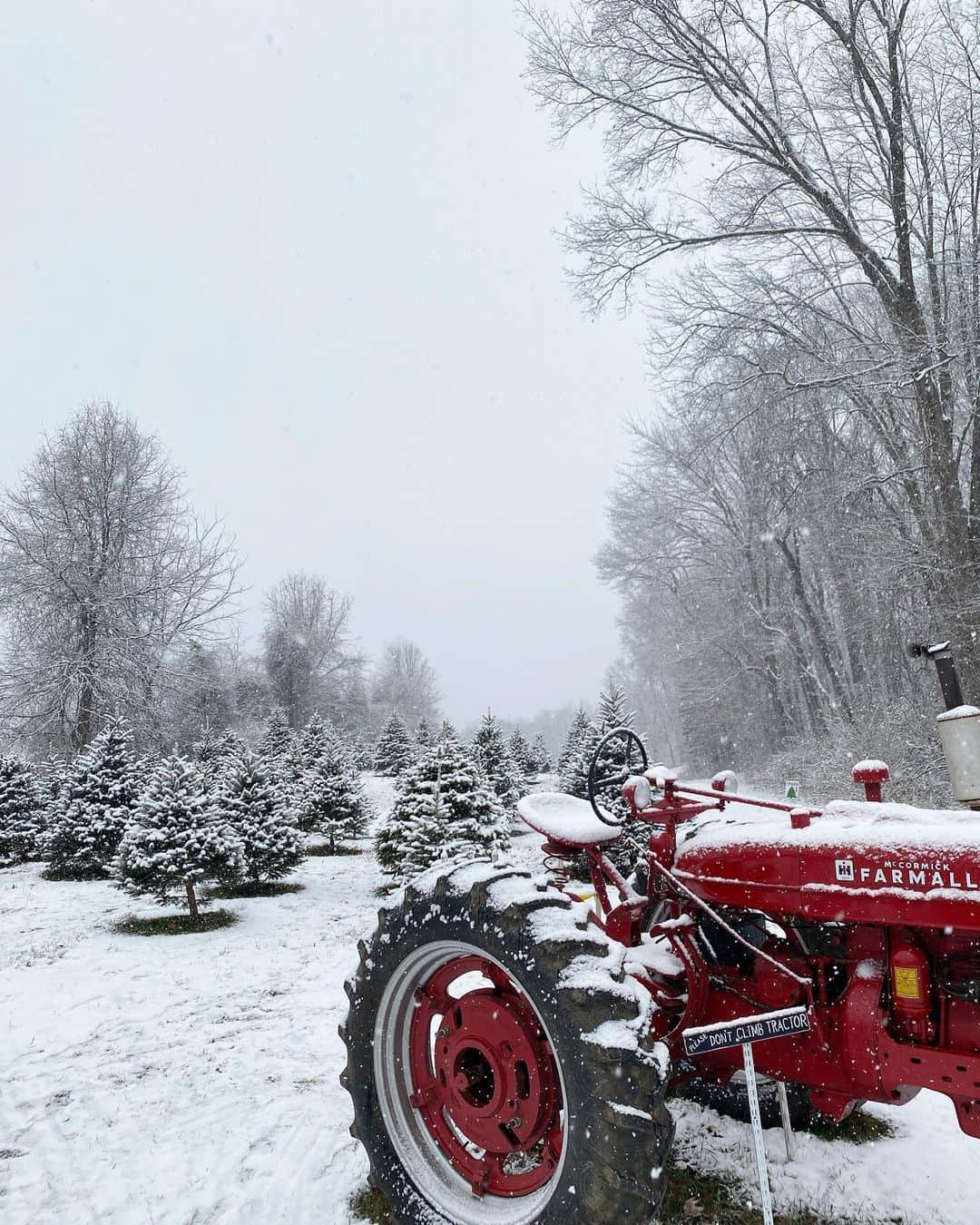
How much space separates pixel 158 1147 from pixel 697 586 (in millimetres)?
27594

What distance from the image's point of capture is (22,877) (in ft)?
41.1

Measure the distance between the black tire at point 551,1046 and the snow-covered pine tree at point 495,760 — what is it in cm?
1475

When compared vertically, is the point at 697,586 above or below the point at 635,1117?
above

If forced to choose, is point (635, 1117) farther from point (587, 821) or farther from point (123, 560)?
point (123, 560)

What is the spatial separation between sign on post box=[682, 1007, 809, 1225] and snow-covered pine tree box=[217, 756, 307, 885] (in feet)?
29.9

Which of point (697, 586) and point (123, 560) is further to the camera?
point (697, 586)

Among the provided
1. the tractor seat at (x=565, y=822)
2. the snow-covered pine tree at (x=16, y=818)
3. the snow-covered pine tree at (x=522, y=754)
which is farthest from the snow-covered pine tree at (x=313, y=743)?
the tractor seat at (x=565, y=822)

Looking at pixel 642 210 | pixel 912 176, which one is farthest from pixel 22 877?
pixel 912 176

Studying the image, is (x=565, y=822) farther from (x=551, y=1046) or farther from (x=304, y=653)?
(x=304, y=653)

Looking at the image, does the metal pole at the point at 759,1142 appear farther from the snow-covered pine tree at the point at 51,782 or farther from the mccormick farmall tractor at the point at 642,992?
the snow-covered pine tree at the point at 51,782

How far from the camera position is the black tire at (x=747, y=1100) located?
327cm

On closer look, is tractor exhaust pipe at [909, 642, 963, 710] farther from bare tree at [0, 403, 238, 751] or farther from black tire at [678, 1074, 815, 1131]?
bare tree at [0, 403, 238, 751]

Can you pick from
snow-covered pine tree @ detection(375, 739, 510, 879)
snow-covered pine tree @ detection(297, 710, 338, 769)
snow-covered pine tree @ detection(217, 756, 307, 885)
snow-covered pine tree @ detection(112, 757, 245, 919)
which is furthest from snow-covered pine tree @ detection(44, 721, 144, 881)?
snow-covered pine tree @ detection(375, 739, 510, 879)

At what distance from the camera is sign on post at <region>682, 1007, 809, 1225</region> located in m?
2.26
